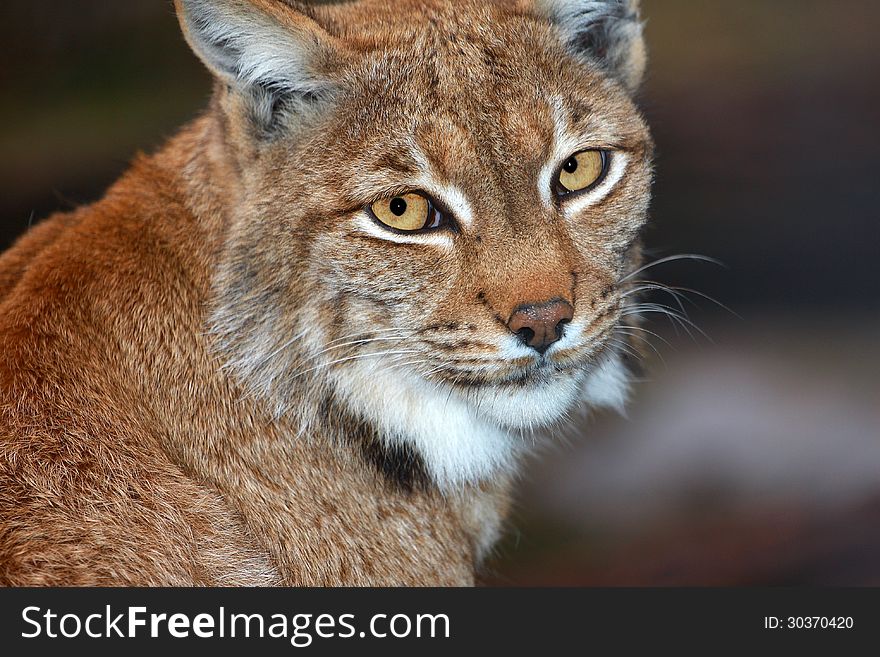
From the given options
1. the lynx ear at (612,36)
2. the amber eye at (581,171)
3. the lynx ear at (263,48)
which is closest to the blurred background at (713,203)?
the lynx ear at (612,36)

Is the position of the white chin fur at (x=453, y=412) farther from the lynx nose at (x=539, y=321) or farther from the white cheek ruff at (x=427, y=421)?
the lynx nose at (x=539, y=321)

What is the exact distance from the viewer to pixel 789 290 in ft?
22.3

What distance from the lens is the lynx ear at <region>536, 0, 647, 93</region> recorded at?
339 centimetres

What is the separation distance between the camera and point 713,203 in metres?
6.71

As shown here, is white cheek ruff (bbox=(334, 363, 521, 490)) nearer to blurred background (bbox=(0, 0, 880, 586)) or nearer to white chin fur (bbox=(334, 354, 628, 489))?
white chin fur (bbox=(334, 354, 628, 489))

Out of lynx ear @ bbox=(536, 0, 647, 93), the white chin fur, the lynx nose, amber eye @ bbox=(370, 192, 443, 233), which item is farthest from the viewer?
lynx ear @ bbox=(536, 0, 647, 93)

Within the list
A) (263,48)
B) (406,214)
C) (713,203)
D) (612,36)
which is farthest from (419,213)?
(713,203)

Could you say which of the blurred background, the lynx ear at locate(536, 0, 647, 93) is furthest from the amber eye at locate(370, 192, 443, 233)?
the blurred background

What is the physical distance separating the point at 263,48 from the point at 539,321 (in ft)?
3.82

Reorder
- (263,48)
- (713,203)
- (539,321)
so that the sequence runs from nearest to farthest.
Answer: (539,321) < (263,48) < (713,203)

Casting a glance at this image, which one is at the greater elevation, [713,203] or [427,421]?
[713,203]

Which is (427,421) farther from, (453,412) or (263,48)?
(263,48)

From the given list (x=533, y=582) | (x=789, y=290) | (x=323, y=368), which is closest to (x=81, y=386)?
(x=323, y=368)

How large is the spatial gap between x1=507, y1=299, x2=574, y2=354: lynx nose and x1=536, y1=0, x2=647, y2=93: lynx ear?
1015 mm
